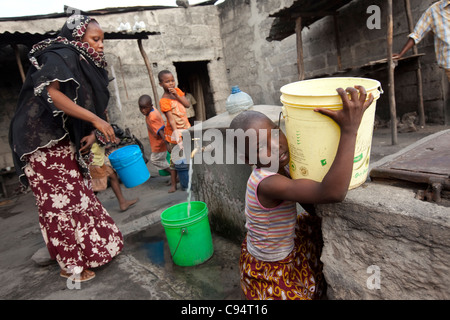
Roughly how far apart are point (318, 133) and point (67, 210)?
6.67 ft

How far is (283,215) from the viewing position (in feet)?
4.87

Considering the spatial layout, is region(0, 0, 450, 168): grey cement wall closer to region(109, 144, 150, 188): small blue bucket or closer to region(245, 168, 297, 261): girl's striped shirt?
region(109, 144, 150, 188): small blue bucket

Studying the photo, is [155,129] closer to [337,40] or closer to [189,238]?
[189,238]

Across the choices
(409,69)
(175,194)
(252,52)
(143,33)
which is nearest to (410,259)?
(175,194)

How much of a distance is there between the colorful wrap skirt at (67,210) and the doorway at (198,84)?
689 cm

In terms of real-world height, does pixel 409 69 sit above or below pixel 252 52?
below

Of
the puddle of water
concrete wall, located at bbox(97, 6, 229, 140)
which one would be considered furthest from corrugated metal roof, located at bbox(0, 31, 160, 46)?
the puddle of water

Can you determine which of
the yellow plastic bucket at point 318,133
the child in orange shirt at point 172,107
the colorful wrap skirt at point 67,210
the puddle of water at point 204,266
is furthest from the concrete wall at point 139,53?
the yellow plastic bucket at point 318,133

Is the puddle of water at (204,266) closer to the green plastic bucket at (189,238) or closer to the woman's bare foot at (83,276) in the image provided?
the green plastic bucket at (189,238)

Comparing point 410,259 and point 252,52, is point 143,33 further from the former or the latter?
point 410,259

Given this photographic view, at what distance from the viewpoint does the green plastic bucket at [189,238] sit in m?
2.20

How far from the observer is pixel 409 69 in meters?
4.56

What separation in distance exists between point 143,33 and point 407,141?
4.86m

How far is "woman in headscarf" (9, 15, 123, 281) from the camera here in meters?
1.97
